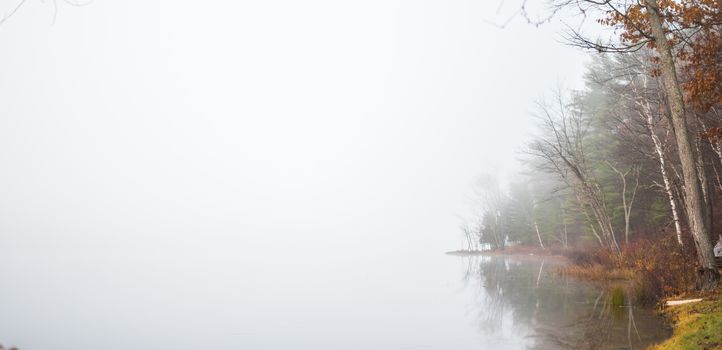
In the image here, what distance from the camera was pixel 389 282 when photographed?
28594mm

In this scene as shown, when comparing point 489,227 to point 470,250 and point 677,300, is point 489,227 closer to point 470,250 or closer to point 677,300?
point 470,250

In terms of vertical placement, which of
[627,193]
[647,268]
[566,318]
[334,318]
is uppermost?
[627,193]

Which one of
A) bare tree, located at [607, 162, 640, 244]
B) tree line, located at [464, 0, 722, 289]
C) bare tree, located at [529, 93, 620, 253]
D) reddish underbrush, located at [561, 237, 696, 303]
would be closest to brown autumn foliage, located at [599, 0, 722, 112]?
tree line, located at [464, 0, 722, 289]

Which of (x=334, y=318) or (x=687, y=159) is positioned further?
(x=334, y=318)

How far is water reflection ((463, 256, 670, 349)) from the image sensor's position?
31.7ft

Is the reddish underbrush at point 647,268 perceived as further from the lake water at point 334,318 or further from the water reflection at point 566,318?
the lake water at point 334,318

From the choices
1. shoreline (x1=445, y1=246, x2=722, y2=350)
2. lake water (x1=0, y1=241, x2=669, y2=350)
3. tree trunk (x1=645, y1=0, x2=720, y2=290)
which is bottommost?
lake water (x1=0, y1=241, x2=669, y2=350)

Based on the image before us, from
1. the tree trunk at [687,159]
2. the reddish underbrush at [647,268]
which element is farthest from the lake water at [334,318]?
the tree trunk at [687,159]

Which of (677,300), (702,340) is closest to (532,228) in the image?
(677,300)

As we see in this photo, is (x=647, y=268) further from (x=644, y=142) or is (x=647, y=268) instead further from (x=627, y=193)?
(x=627, y=193)

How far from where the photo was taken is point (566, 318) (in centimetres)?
1274

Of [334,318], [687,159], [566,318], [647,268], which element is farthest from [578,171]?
[334,318]

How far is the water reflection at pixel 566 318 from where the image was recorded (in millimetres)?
9664

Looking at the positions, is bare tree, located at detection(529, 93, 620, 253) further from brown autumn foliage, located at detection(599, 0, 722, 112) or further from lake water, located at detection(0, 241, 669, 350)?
brown autumn foliage, located at detection(599, 0, 722, 112)
